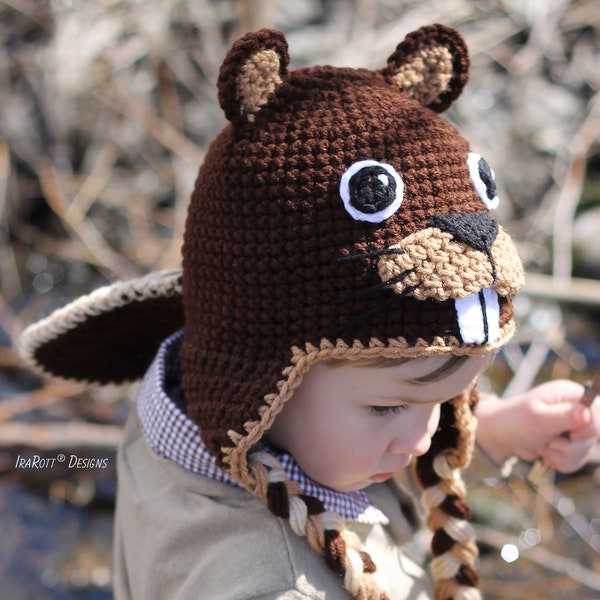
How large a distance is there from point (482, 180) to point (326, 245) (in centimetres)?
25

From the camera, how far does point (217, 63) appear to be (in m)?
3.41

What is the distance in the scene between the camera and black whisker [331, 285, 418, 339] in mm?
982

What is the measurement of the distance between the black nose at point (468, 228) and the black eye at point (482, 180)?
62 millimetres

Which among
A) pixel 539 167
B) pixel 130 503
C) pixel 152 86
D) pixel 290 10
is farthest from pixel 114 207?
pixel 130 503

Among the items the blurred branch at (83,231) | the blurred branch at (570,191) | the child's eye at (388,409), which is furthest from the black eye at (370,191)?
the blurred branch at (83,231)

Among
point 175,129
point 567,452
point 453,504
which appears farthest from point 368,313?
point 175,129

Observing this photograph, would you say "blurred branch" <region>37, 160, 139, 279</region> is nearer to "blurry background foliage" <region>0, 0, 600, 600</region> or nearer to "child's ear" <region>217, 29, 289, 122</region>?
"blurry background foliage" <region>0, 0, 600, 600</region>

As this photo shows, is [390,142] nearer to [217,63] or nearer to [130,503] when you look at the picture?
[130,503]

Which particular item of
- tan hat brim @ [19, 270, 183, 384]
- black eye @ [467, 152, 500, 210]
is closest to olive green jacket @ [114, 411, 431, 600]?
tan hat brim @ [19, 270, 183, 384]

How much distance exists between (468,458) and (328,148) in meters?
0.61

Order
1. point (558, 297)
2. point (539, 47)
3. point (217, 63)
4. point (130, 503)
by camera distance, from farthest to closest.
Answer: point (539, 47) < point (217, 63) < point (558, 297) < point (130, 503)

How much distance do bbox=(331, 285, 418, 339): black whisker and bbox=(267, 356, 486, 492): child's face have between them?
0.07 meters

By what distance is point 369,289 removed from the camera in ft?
3.23

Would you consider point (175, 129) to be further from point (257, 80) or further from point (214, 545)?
point (214, 545)
